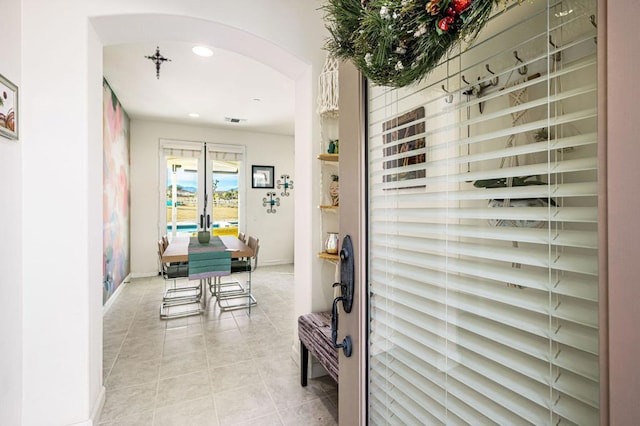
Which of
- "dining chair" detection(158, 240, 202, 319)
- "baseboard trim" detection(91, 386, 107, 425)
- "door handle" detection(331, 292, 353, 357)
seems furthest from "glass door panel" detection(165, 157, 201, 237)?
"door handle" detection(331, 292, 353, 357)

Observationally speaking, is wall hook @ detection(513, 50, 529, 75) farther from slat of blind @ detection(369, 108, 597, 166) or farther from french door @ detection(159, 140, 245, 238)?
french door @ detection(159, 140, 245, 238)

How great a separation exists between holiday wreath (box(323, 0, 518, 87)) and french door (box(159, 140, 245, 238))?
19.0ft

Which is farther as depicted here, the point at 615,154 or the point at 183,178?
the point at 183,178

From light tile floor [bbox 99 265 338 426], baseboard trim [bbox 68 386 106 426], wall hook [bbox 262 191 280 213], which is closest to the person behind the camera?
baseboard trim [bbox 68 386 106 426]

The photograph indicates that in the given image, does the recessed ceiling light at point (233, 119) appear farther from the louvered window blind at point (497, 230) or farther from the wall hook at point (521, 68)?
the wall hook at point (521, 68)

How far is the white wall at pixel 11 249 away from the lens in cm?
147

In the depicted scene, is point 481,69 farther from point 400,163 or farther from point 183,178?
point 183,178

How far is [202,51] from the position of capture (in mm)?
3045

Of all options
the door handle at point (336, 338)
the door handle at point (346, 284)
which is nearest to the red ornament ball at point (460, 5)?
the door handle at point (346, 284)

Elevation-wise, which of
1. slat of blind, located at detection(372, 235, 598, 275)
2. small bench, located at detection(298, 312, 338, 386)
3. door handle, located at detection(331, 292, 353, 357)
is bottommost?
small bench, located at detection(298, 312, 338, 386)

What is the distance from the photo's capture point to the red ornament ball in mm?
587

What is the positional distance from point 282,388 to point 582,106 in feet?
7.79

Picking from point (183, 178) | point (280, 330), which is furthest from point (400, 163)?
point (183, 178)

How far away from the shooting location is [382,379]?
1034 mm
